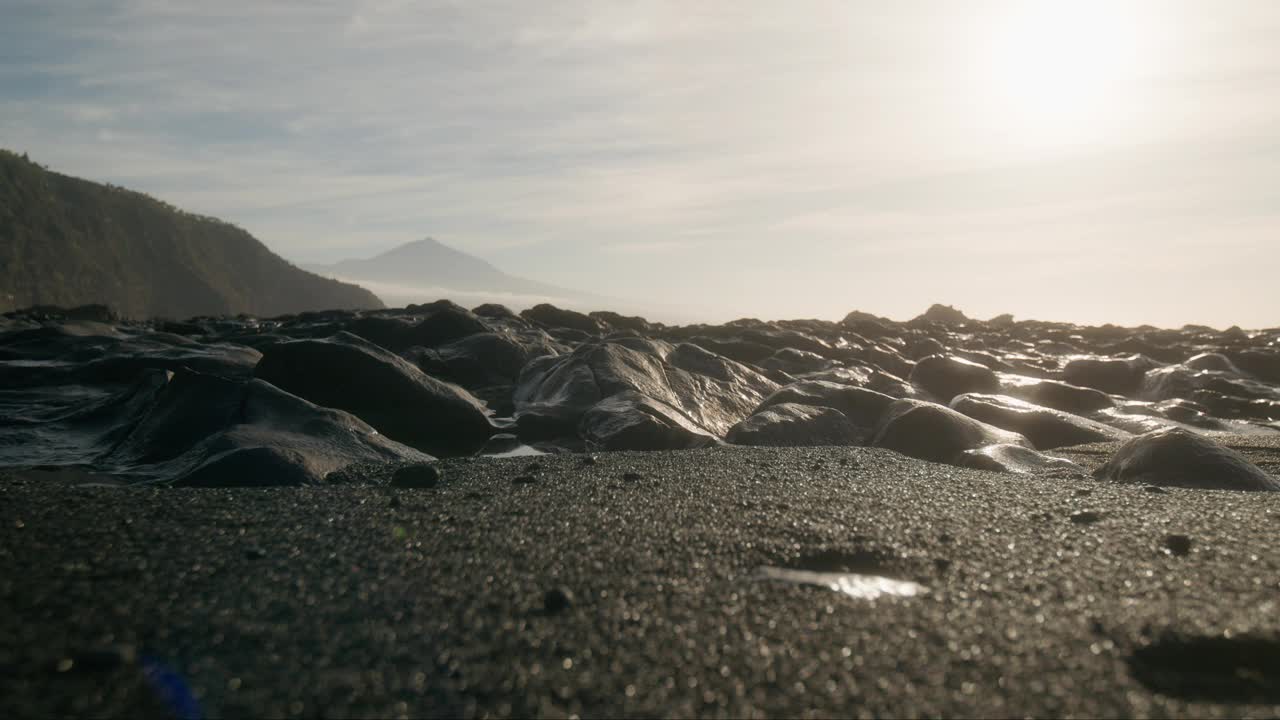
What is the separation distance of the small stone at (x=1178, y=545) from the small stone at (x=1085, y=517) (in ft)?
0.83

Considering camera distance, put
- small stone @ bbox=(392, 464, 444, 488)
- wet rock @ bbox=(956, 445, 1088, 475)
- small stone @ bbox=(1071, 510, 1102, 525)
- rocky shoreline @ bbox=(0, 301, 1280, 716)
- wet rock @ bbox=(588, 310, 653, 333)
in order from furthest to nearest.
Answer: wet rock @ bbox=(588, 310, 653, 333) → wet rock @ bbox=(956, 445, 1088, 475) → small stone @ bbox=(392, 464, 444, 488) → small stone @ bbox=(1071, 510, 1102, 525) → rocky shoreline @ bbox=(0, 301, 1280, 716)

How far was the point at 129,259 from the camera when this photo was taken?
34.0 metres

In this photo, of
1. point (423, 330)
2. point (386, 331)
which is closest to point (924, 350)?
point (423, 330)

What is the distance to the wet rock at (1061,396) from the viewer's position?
7762 millimetres

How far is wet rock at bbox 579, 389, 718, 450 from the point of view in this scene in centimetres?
440

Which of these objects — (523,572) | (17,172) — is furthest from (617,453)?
(17,172)

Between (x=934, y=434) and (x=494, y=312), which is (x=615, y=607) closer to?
(x=934, y=434)

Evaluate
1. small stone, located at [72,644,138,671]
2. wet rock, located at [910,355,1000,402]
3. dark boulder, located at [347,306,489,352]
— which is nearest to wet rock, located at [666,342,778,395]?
wet rock, located at [910,355,1000,402]

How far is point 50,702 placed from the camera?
47.0 inches

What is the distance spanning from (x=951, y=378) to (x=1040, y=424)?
2758 mm

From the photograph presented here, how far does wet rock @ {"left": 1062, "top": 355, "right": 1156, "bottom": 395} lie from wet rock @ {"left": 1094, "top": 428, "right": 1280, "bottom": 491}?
7.13 m

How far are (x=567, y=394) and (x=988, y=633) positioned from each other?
3859 mm

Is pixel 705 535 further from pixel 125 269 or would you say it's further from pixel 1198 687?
pixel 125 269

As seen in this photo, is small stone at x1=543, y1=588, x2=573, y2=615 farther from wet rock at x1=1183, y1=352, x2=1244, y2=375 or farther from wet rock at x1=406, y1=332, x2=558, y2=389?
wet rock at x1=1183, y1=352, x2=1244, y2=375
